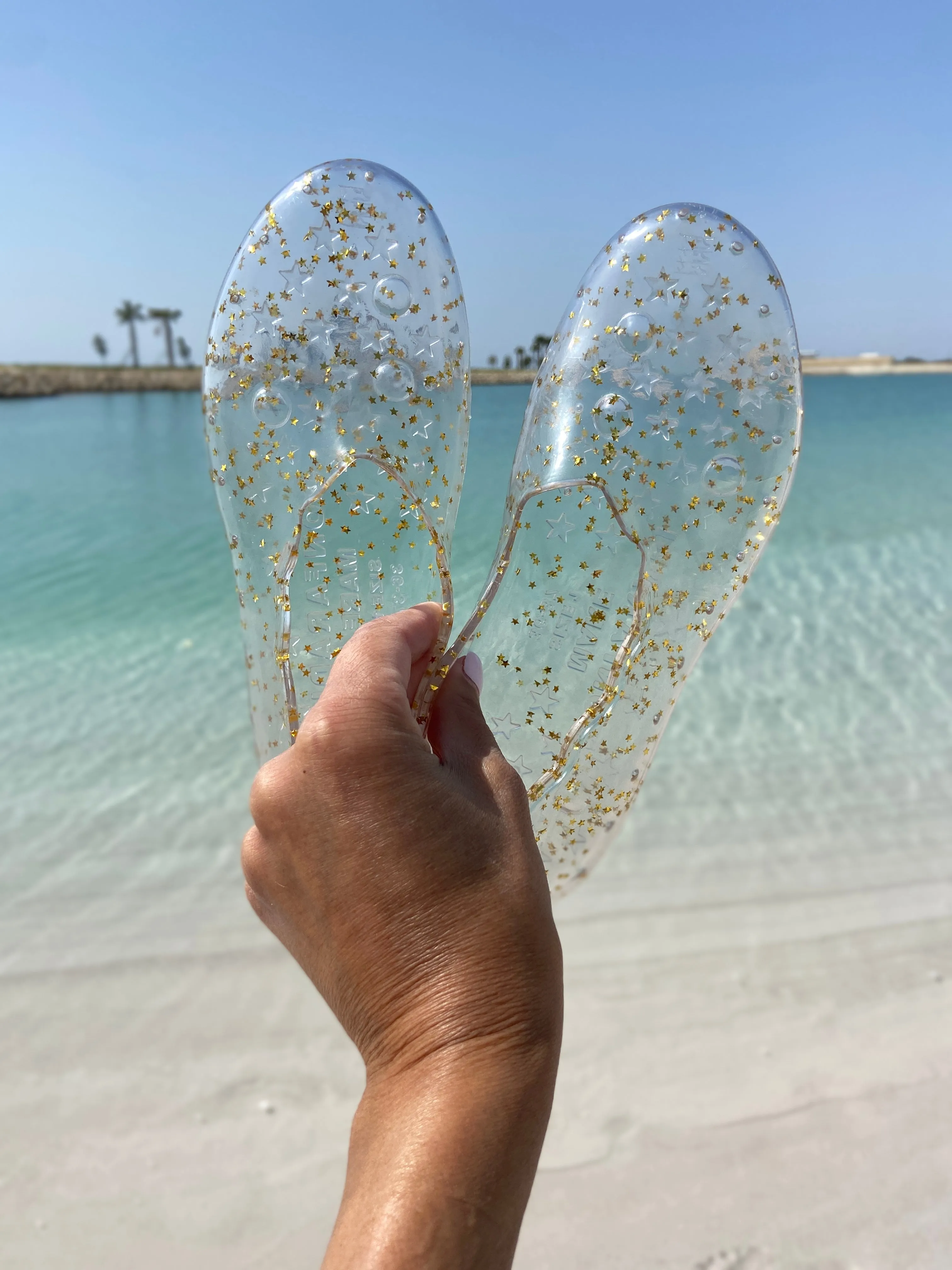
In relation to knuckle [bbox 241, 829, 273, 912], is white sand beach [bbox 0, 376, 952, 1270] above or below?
below

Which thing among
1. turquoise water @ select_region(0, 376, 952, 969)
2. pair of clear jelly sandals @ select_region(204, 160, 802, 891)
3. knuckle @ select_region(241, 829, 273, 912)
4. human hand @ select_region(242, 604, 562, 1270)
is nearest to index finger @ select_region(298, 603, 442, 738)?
human hand @ select_region(242, 604, 562, 1270)

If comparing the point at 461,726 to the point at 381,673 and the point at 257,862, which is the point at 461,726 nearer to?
the point at 381,673

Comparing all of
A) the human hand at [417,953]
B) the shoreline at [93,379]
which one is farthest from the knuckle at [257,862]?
the shoreline at [93,379]

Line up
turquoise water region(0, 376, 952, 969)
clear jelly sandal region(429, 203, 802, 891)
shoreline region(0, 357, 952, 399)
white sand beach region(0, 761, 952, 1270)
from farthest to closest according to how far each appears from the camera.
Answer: shoreline region(0, 357, 952, 399) → turquoise water region(0, 376, 952, 969) → white sand beach region(0, 761, 952, 1270) → clear jelly sandal region(429, 203, 802, 891)

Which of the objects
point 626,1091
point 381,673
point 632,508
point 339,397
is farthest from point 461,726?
point 626,1091

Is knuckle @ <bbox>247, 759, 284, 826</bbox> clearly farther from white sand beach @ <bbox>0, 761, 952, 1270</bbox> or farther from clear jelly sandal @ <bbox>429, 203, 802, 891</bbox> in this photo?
white sand beach @ <bbox>0, 761, 952, 1270</bbox>
